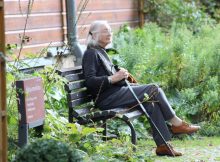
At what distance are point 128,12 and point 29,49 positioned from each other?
3.81 metres

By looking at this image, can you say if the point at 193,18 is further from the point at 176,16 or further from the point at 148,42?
the point at 148,42

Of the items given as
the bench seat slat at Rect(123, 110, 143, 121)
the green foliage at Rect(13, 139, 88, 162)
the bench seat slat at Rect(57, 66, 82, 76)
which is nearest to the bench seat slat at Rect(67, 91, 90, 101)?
the bench seat slat at Rect(57, 66, 82, 76)

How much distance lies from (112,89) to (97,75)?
0.75 feet

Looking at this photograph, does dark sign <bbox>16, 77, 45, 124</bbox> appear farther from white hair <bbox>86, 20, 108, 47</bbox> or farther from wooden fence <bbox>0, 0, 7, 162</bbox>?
white hair <bbox>86, 20, 108, 47</bbox>

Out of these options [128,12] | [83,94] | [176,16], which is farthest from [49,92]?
[176,16]

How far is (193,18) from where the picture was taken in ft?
45.1

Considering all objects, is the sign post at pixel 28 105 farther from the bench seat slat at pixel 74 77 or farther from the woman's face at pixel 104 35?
the woman's face at pixel 104 35

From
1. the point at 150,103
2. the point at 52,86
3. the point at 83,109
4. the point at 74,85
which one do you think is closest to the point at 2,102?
the point at 52,86

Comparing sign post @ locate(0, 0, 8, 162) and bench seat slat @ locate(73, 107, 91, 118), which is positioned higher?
sign post @ locate(0, 0, 8, 162)

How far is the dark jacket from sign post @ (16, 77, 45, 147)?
5.50ft

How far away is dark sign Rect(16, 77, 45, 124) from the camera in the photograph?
564cm

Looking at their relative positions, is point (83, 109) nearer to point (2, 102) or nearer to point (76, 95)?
point (76, 95)

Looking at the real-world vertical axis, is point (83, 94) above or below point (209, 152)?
above

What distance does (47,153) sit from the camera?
16.7 ft
